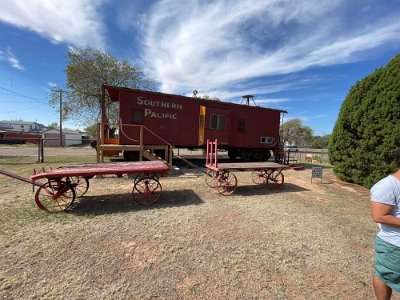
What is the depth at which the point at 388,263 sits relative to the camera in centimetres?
207

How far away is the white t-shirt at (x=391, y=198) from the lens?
1.99 m

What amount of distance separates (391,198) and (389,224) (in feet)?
0.76

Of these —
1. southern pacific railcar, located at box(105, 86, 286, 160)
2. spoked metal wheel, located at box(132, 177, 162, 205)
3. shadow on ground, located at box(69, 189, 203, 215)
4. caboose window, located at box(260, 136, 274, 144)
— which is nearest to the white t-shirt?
Answer: shadow on ground, located at box(69, 189, 203, 215)

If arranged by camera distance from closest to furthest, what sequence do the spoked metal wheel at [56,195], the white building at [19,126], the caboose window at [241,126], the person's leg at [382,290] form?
the person's leg at [382,290], the spoked metal wheel at [56,195], the caboose window at [241,126], the white building at [19,126]

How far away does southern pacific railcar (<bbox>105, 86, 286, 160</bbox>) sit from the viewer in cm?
1066

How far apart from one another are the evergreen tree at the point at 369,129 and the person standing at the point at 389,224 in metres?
5.80

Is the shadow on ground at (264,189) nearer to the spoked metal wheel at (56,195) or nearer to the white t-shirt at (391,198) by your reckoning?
the spoked metal wheel at (56,195)

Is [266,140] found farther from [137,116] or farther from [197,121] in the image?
[137,116]

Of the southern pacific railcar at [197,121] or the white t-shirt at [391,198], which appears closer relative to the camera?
the white t-shirt at [391,198]

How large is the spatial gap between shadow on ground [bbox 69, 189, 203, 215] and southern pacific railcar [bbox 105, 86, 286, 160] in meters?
4.76

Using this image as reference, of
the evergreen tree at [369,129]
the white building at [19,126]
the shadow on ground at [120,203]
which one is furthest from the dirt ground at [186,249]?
the white building at [19,126]

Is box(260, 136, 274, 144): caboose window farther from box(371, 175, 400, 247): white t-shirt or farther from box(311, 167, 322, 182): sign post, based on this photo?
box(371, 175, 400, 247): white t-shirt

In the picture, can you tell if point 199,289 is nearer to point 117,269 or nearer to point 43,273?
point 117,269

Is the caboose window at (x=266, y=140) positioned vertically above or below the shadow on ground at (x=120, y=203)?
above
